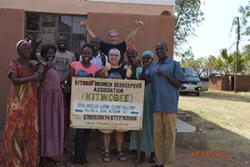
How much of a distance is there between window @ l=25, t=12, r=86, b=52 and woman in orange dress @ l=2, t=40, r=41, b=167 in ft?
11.3

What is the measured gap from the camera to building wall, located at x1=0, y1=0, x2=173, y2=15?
29.4 ft

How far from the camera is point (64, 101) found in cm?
636

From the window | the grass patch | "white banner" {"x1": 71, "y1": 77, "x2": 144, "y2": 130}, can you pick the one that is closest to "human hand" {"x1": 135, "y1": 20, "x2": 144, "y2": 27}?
the window

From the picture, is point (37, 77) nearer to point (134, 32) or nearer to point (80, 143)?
point (80, 143)

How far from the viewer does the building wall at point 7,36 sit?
25.2 feet

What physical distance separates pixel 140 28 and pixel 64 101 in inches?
104

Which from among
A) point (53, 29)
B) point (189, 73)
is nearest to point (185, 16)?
point (189, 73)

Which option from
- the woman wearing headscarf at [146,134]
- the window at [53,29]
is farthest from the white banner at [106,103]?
the window at [53,29]

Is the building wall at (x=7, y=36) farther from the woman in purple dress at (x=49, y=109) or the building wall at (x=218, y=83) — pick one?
the building wall at (x=218, y=83)

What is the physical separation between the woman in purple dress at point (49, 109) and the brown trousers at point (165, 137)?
145 cm

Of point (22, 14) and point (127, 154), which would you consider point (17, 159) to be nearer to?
point (127, 154)

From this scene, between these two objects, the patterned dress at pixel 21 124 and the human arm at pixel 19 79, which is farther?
the patterned dress at pixel 21 124

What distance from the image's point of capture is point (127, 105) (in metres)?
6.15

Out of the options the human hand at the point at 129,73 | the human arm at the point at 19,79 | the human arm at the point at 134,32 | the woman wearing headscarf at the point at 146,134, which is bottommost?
the woman wearing headscarf at the point at 146,134
